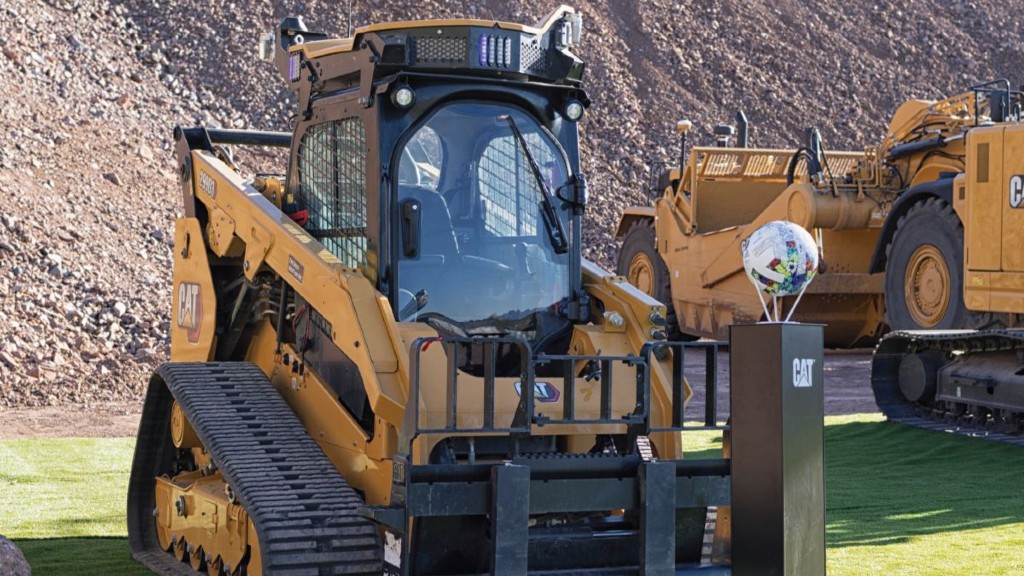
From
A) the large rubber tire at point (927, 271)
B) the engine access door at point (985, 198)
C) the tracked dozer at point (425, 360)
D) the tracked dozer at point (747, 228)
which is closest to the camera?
the tracked dozer at point (425, 360)

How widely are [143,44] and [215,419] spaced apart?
18794mm

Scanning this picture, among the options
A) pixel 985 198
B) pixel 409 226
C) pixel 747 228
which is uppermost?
pixel 985 198

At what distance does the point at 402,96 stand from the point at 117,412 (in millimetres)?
9618

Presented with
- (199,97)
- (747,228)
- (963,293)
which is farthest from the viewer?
(199,97)

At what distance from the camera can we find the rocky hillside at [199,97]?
1741 cm

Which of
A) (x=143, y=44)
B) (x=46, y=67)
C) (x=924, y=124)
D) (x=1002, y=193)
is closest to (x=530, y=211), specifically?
(x=1002, y=193)

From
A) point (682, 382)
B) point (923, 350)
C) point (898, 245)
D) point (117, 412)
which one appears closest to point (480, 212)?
point (682, 382)

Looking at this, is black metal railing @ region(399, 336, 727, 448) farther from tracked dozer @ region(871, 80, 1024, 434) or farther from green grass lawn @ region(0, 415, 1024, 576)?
tracked dozer @ region(871, 80, 1024, 434)

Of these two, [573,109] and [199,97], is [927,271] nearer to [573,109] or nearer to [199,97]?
[573,109]

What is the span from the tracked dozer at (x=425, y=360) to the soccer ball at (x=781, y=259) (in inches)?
37.7

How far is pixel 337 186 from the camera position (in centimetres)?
716

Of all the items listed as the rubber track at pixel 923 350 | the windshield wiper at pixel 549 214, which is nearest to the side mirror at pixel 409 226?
the windshield wiper at pixel 549 214

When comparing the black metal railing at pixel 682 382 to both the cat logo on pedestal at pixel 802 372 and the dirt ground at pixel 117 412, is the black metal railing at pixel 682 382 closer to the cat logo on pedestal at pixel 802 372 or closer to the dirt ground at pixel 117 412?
the cat logo on pedestal at pixel 802 372

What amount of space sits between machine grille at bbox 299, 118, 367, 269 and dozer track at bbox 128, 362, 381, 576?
0.83 m
